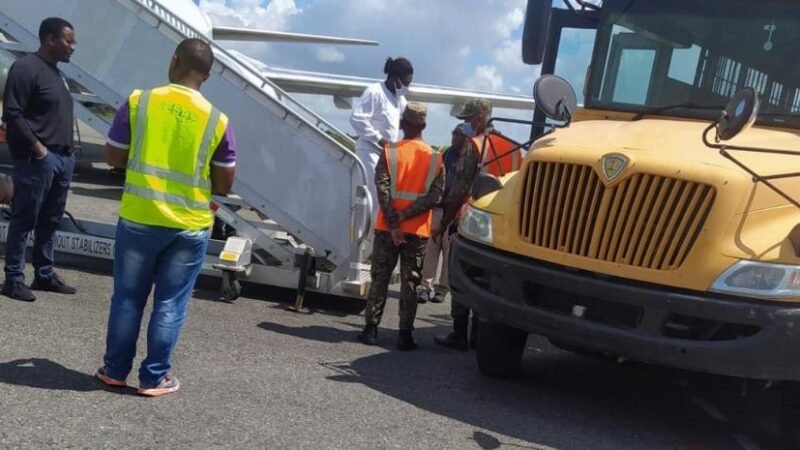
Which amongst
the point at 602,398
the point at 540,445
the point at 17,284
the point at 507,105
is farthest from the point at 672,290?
the point at 507,105

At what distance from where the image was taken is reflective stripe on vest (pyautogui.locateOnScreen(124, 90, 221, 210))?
402 centimetres

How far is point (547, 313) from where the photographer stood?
4469 millimetres

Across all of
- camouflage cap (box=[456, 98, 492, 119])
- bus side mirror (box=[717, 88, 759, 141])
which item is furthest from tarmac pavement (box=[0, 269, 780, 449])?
camouflage cap (box=[456, 98, 492, 119])

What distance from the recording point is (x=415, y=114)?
19.1 ft

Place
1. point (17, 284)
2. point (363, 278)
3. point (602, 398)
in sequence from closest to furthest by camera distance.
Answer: point (602, 398)
point (17, 284)
point (363, 278)

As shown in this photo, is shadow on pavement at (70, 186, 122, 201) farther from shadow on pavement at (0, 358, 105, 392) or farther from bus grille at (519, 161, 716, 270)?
bus grille at (519, 161, 716, 270)

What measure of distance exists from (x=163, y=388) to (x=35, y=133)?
2.54 metres

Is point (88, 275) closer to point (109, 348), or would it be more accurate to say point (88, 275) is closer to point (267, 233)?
point (267, 233)

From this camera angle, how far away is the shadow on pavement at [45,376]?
408 centimetres

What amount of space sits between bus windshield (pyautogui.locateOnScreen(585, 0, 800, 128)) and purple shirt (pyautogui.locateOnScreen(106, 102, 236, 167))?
9.47 feet

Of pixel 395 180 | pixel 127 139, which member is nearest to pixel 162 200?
pixel 127 139

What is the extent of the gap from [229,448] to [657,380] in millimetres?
3624

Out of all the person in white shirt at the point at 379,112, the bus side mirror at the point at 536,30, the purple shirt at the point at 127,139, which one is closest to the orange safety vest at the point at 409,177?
the bus side mirror at the point at 536,30

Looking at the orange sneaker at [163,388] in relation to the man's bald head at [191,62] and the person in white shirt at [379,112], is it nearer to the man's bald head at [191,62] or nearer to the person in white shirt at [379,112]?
the man's bald head at [191,62]
